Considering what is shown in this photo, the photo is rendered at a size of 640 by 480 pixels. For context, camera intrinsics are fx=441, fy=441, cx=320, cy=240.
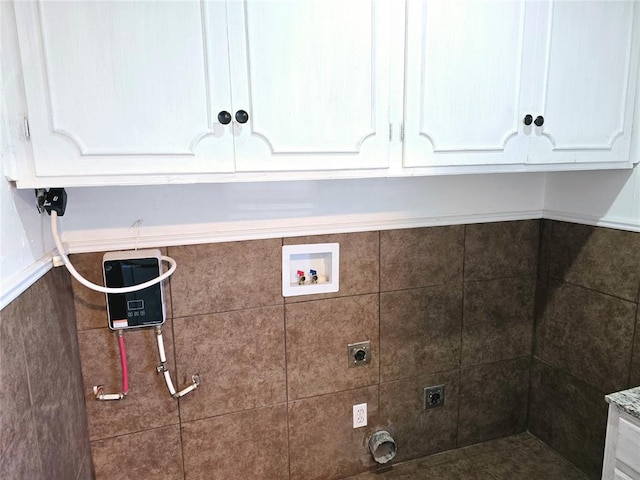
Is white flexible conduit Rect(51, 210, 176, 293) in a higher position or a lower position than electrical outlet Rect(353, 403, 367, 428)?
higher

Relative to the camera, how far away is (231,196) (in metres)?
1.59

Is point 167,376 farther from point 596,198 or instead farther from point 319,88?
point 596,198

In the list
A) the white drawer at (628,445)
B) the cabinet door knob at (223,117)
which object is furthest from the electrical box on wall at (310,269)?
the white drawer at (628,445)

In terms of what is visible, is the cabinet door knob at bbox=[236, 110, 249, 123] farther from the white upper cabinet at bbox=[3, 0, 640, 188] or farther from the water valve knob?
the water valve knob

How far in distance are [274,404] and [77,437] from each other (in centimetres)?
69

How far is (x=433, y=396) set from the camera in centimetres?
201

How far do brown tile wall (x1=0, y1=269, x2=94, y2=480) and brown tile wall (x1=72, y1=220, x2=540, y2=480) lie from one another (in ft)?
0.42

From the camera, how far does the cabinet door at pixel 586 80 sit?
4.80 feet

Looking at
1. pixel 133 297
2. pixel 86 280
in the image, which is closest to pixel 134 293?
pixel 133 297

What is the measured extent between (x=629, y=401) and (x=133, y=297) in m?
1.58

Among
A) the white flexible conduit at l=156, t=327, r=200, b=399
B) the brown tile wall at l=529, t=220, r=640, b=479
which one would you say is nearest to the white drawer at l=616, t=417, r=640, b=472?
the brown tile wall at l=529, t=220, r=640, b=479

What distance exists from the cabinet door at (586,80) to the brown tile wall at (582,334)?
442 mm

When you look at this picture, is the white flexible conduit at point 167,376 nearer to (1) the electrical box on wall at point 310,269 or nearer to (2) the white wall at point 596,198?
(1) the electrical box on wall at point 310,269

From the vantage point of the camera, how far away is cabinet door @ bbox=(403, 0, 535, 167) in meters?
A: 1.32
